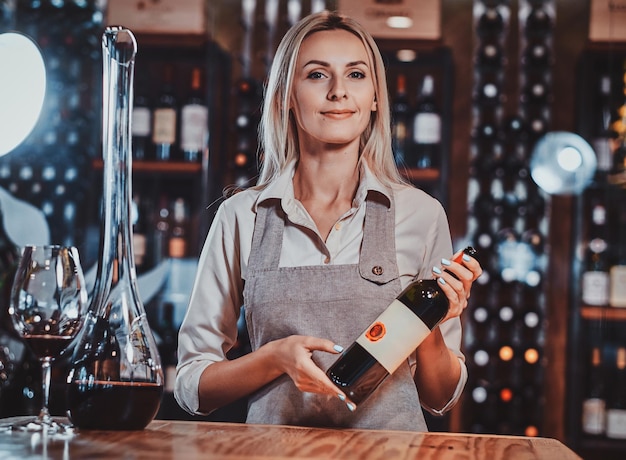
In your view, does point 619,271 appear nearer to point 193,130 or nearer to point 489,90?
point 489,90

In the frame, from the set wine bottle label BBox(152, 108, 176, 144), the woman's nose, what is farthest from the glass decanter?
wine bottle label BBox(152, 108, 176, 144)

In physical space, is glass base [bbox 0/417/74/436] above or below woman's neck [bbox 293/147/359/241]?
below

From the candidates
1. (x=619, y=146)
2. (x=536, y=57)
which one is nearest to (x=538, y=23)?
(x=536, y=57)

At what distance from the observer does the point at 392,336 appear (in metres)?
1.29

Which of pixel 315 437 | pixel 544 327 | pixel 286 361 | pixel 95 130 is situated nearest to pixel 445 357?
pixel 286 361

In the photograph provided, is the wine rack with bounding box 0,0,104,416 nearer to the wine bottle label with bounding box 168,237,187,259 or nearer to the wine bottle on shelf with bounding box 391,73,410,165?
the wine bottle label with bounding box 168,237,187,259

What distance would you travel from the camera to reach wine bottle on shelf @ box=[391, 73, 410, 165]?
4145 millimetres

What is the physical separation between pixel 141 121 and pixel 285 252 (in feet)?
8.44

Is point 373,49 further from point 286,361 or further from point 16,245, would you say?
point 16,245

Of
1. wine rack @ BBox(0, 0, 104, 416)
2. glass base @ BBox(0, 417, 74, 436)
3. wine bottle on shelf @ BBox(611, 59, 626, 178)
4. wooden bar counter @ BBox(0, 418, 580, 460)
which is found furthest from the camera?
Result: wine rack @ BBox(0, 0, 104, 416)

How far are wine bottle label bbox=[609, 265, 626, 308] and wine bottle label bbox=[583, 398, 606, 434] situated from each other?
1.50 ft

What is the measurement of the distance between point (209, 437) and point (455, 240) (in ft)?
11.0

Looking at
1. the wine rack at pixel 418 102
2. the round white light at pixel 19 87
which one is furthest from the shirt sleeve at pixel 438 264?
the round white light at pixel 19 87

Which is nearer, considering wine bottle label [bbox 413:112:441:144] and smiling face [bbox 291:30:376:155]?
smiling face [bbox 291:30:376:155]
